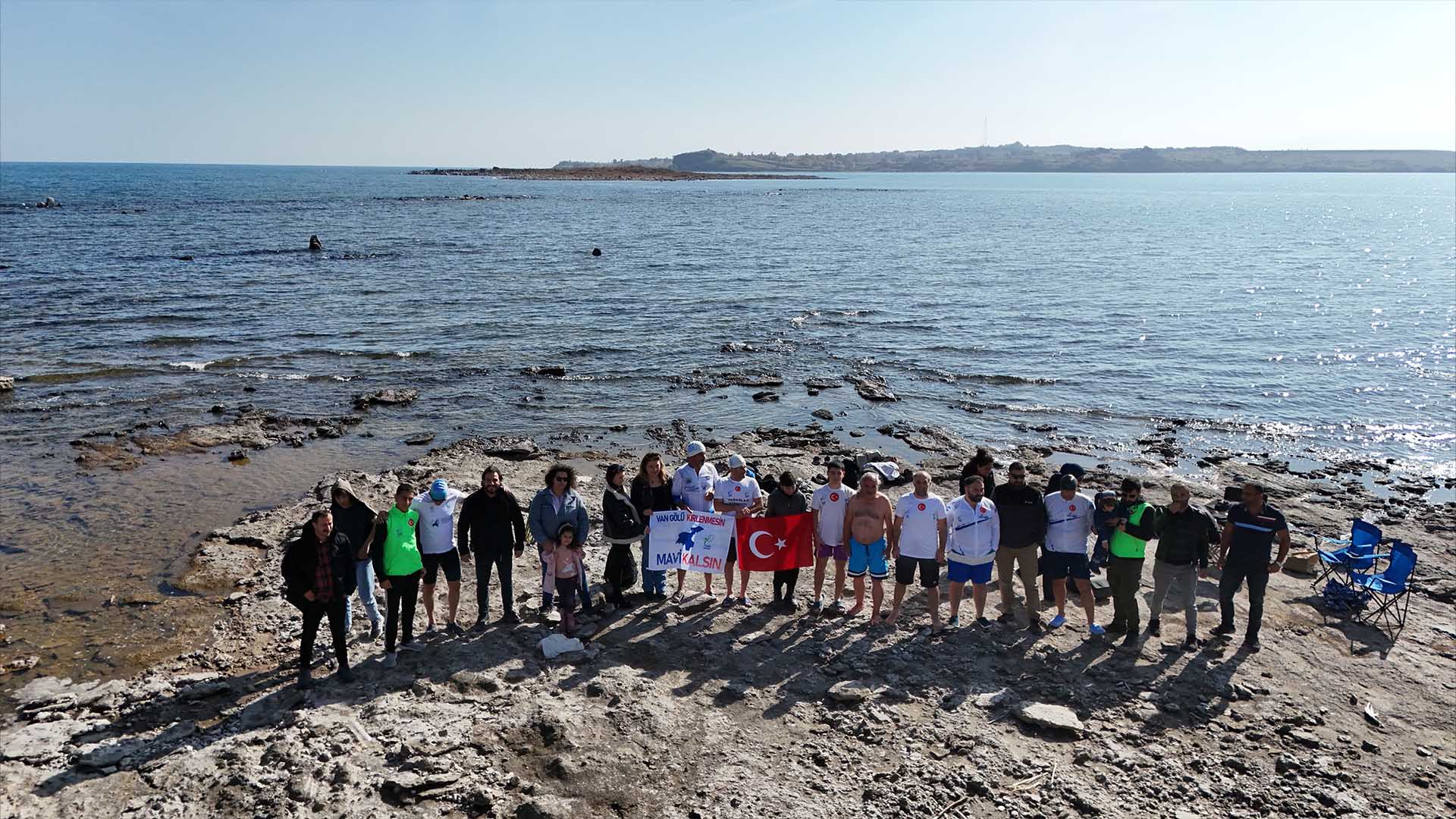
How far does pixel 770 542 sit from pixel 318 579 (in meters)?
5.77

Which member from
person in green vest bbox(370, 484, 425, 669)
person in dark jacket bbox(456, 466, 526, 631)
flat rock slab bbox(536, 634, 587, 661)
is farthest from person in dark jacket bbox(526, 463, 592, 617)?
person in green vest bbox(370, 484, 425, 669)

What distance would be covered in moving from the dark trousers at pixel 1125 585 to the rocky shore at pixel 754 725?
0.44 metres

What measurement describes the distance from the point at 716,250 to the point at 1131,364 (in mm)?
39377

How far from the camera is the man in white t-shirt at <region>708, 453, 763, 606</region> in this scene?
12.2 m

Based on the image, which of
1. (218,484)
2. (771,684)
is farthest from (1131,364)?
(218,484)

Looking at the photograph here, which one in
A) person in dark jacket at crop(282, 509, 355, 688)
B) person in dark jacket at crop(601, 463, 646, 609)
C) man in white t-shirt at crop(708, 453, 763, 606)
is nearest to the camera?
person in dark jacket at crop(282, 509, 355, 688)

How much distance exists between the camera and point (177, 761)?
8273 millimetres

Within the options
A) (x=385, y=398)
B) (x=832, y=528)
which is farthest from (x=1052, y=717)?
(x=385, y=398)

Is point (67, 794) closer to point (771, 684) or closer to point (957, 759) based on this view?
point (771, 684)

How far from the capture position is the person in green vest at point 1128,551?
10930 millimetres

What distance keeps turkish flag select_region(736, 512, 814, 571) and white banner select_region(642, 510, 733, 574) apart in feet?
0.83

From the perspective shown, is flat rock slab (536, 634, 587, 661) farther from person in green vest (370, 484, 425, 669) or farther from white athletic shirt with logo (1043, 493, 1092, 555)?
Answer: white athletic shirt with logo (1043, 493, 1092, 555)

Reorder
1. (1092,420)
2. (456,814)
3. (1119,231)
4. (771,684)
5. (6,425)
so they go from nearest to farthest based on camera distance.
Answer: (456,814) < (771,684) < (6,425) < (1092,420) < (1119,231)

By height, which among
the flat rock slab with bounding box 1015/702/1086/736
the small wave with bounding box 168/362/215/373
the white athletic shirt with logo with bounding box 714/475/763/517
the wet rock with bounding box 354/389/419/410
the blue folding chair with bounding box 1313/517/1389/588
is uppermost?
the white athletic shirt with logo with bounding box 714/475/763/517
